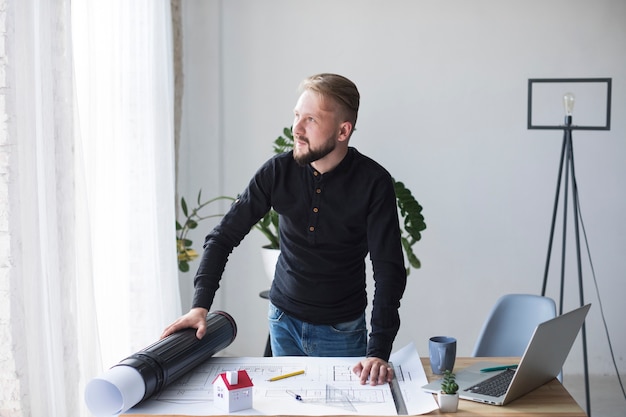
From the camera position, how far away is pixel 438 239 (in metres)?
4.46

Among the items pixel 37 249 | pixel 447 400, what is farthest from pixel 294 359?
pixel 37 249

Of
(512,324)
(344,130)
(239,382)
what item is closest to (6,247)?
(239,382)

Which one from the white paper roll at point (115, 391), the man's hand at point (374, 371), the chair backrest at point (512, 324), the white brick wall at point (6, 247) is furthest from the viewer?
the chair backrest at point (512, 324)

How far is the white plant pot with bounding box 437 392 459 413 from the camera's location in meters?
1.67

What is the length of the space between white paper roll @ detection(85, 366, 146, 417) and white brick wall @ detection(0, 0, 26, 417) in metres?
0.57

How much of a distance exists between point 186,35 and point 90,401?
10.4 ft

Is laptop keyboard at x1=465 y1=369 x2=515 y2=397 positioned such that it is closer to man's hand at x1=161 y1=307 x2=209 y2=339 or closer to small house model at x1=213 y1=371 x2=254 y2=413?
small house model at x1=213 y1=371 x2=254 y2=413

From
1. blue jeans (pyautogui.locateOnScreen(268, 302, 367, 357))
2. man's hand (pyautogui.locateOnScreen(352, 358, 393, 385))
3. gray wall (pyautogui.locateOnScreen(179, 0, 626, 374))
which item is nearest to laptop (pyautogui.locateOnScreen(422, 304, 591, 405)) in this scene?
man's hand (pyautogui.locateOnScreen(352, 358, 393, 385))

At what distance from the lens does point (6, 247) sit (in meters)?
2.08

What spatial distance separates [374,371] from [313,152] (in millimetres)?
645

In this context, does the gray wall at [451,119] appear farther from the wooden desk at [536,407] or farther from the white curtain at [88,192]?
the wooden desk at [536,407]

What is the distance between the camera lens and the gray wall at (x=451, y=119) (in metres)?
4.33

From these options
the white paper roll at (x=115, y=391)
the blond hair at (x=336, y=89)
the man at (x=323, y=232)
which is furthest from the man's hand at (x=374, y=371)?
the blond hair at (x=336, y=89)

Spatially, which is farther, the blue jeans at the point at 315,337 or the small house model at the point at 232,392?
the blue jeans at the point at 315,337
